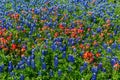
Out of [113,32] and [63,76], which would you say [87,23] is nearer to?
[113,32]

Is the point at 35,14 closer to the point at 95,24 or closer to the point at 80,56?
the point at 95,24

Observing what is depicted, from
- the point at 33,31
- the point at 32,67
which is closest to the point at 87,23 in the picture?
the point at 33,31

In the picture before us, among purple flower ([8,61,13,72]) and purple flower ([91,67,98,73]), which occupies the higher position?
purple flower ([91,67,98,73])

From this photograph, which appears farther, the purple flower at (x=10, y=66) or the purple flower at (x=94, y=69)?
the purple flower at (x=10, y=66)

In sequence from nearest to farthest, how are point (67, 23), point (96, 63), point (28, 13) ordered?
point (96, 63) < point (67, 23) < point (28, 13)

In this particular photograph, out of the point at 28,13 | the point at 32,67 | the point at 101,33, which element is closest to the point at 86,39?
the point at 101,33

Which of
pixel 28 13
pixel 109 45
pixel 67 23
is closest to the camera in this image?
pixel 109 45

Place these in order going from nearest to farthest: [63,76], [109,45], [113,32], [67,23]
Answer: [63,76] → [109,45] → [113,32] → [67,23]

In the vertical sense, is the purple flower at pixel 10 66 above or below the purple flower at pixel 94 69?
below

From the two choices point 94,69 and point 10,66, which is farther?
point 10,66

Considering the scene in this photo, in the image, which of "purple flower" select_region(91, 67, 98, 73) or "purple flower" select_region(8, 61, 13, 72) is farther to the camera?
"purple flower" select_region(8, 61, 13, 72)

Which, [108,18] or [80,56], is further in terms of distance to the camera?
[108,18]
